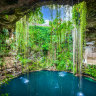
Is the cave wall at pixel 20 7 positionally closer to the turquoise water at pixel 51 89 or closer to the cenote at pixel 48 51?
the cenote at pixel 48 51

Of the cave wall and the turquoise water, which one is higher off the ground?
the cave wall

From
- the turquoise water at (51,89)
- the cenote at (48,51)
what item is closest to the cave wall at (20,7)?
the cenote at (48,51)

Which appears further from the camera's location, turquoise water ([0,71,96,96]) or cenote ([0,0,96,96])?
turquoise water ([0,71,96,96])

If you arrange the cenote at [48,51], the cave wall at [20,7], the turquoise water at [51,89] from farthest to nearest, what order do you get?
the turquoise water at [51,89], the cenote at [48,51], the cave wall at [20,7]

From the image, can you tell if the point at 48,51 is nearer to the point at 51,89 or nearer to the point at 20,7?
the point at 51,89

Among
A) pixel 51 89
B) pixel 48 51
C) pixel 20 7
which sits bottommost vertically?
pixel 51 89

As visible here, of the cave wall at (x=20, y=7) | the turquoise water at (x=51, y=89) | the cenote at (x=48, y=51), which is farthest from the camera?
the turquoise water at (x=51, y=89)

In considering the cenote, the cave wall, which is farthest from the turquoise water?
the cave wall

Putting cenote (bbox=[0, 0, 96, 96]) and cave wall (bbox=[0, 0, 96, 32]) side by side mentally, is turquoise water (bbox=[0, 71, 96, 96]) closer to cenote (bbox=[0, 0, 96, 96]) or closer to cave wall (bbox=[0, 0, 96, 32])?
cenote (bbox=[0, 0, 96, 96])

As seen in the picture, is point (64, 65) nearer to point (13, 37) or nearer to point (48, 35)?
point (48, 35)

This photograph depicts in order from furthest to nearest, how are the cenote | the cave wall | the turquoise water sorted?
the turquoise water
the cenote
the cave wall

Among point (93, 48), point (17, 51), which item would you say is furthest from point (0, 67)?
point (93, 48)

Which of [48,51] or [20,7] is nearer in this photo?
[20,7]

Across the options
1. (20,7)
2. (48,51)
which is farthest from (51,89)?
(20,7)
